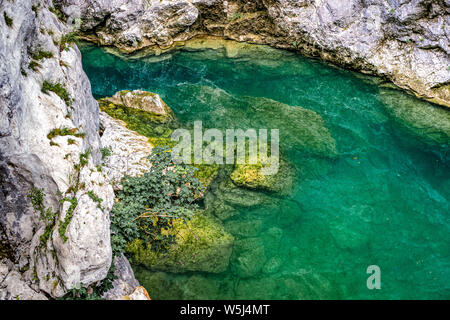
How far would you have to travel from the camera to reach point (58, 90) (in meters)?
6.79

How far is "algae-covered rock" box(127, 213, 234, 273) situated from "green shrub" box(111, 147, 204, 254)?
0.60 ft

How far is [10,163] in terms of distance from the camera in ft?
17.9

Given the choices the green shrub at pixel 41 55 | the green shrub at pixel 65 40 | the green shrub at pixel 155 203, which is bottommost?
the green shrub at pixel 155 203

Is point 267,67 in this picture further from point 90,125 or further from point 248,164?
point 90,125

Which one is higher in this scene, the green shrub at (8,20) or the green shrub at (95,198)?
the green shrub at (8,20)

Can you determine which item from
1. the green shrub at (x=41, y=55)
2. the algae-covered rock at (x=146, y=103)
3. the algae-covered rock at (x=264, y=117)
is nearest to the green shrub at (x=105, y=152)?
the green shrub at (x=41, y=55)

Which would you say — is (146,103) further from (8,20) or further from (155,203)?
(8,20)

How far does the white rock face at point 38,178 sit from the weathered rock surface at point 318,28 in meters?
11.1

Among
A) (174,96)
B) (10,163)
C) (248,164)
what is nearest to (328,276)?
(248,164)

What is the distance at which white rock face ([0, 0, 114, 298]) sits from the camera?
17.9 ft

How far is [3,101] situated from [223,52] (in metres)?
13.1

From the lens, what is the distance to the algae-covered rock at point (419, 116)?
12.7 metres

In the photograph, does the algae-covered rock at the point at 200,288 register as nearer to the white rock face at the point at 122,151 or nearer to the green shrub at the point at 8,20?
the white rock face at the point at 122,151

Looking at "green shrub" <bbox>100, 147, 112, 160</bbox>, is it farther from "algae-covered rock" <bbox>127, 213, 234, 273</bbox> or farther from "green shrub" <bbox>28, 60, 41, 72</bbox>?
"green shrub" <bbox>28, 60, 41, 72</bbox>
